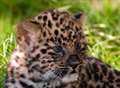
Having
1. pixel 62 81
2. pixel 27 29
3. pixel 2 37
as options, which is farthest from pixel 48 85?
pixel 2 37

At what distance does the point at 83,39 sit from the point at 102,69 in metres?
1.23

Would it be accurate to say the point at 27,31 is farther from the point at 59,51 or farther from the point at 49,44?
the point at 59,51

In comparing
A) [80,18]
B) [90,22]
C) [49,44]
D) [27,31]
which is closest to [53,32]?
[49,44]

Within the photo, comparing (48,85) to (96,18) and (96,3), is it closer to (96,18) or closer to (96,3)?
(96,18)

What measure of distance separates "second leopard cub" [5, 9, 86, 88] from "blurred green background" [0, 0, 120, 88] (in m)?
1.83

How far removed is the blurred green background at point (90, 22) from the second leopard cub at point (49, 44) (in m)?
1.83

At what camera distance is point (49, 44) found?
344 inches

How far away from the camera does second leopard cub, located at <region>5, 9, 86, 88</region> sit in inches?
341

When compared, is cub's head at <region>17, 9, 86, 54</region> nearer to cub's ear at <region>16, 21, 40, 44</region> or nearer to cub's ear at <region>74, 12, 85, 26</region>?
cub's ear at <region>16, 21, 40, 44</region>

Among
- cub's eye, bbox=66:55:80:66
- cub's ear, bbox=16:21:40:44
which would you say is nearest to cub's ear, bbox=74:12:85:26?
cub's eye, bbox=66:55:80:66

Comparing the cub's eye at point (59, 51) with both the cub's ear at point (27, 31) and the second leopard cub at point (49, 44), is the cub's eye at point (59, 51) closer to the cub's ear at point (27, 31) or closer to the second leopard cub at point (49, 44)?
the second leopard cub at point (49, 44)

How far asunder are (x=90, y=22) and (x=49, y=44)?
6.68 metres

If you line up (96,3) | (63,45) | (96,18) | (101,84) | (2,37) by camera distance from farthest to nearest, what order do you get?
(96,3), (96,18), (2,37), (101,84), (63,45)

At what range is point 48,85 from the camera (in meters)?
8.98
